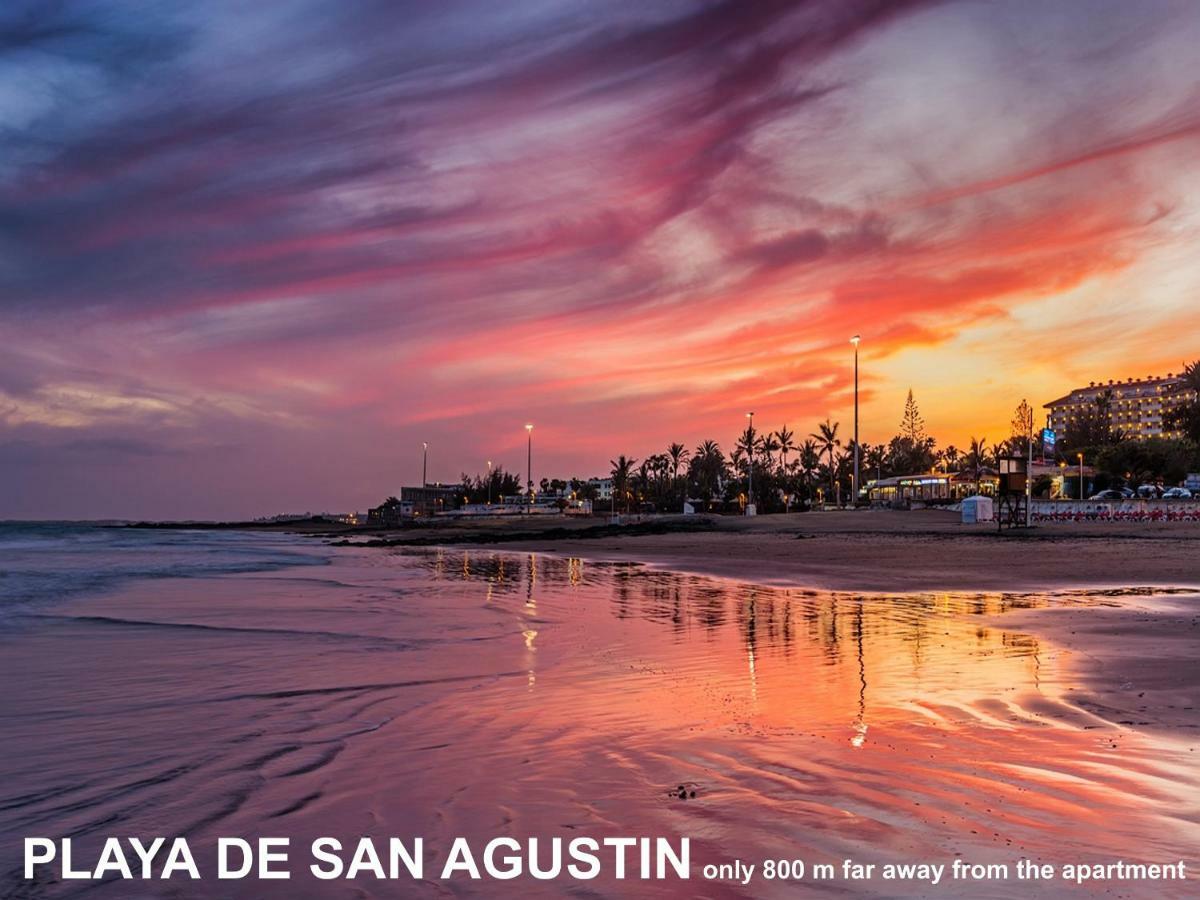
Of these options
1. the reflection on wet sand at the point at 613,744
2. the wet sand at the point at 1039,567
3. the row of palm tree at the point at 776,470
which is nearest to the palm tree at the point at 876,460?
the row of palm tree at the point at 776,470

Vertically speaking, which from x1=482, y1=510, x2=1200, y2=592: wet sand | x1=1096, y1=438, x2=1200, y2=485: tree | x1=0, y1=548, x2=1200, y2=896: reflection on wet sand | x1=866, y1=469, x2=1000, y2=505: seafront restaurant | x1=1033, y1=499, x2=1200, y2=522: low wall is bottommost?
x1=482, y1=510, x2=1200, y2=592: wet sand

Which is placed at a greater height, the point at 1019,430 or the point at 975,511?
the point at 1019,430

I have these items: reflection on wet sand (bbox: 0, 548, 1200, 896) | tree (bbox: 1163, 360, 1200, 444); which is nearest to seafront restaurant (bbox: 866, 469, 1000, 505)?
tree (bbox: 1163, 360, 1200, 444)

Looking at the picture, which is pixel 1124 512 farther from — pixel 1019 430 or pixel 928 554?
pixel 1019 430

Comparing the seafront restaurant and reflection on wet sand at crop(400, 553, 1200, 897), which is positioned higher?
the seafront restaurant

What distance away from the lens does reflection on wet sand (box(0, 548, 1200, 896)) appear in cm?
496

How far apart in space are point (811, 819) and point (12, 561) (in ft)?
177

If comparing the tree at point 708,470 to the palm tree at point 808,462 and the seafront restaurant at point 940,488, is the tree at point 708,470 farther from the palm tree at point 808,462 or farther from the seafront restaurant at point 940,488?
the seafront restaurant at point 940,488

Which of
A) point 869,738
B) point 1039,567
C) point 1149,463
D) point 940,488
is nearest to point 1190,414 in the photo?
point 1149,463

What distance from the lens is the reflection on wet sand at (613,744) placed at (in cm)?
496

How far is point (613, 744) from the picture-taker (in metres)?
7.00

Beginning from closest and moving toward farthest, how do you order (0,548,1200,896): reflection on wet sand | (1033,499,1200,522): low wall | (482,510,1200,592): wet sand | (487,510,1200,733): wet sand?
(0,548,1200,896): reflection on wet sand < (487,510,1200,733): wet sand < (482,510,1200,592): wet sand < (1033,499,1200,522): low wall

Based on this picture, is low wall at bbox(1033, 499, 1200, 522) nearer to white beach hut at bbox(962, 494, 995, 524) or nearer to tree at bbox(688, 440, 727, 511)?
white beach hut at bbox(962, 494, 995, 524)

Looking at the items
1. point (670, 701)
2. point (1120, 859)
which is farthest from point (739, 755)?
point (1120, 859)
